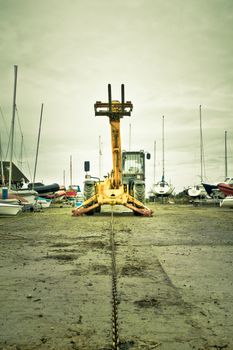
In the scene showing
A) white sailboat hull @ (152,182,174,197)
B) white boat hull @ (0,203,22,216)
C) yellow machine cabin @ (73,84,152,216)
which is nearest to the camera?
yellow machine cabin @ (73,84,152,216)

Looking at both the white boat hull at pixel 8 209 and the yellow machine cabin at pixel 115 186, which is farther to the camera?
the white boat hull at pixel 8 209

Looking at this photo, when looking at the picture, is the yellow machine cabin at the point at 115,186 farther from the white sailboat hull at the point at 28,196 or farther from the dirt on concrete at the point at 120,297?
the dirt on concrete at the point at 120,297

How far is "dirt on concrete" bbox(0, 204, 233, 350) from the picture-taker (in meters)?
2.92

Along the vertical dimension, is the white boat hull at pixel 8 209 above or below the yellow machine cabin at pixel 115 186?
below

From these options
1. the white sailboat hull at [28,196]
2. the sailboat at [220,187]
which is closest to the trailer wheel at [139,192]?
the white sailboat hull at [28,196]

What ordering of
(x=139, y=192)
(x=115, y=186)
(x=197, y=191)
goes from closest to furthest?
1. (x=115, y=186)
2. (x=139, y=192)
3. (x=197, y=191)

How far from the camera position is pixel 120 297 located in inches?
159

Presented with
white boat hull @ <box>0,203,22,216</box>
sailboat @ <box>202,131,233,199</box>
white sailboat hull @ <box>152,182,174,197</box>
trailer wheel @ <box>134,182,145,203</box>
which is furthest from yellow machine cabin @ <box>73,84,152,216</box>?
white sailboat hull @ <box>152,182,174,197</box>

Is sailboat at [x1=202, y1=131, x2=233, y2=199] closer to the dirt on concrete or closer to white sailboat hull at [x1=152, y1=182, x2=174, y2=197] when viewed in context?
white sailboat hull at [x1=152, y1=182, x2=174, y2=197]

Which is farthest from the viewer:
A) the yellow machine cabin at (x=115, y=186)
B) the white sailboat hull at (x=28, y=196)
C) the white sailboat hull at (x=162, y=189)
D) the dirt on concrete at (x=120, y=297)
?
the white sailboat hull at (x=162, y=189)

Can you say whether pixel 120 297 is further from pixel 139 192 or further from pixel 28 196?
pixel 28 196

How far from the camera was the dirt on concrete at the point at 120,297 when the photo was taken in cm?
292

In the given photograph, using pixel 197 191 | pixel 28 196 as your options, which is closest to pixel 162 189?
pixel 197 191

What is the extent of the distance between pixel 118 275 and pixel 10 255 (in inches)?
105
